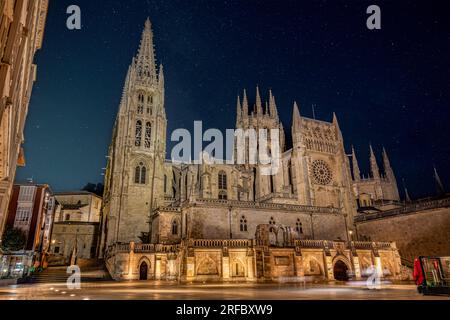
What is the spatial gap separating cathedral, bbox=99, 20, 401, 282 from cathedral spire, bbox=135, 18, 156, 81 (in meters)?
0.17

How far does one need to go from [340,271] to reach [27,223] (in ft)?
102

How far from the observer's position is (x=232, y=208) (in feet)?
103

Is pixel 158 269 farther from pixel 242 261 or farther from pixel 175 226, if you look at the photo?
pixel 242 261

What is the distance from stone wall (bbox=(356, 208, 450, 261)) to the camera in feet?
98.2

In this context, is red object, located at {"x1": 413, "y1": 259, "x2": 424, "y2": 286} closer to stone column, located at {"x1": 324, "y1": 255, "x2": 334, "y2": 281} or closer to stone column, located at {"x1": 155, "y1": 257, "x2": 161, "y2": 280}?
stone column, located at {"x1": 324, "y1": 255, "x2": 334, "y2": 281}

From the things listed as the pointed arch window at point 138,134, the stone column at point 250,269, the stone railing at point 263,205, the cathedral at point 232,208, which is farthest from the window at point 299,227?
the pointed arch window at point 138,134

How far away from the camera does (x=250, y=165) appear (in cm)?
5231

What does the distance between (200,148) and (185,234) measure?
2065cm

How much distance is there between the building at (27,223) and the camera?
99.3ft

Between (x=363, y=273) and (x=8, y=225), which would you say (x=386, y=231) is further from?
(x=8, y=225)

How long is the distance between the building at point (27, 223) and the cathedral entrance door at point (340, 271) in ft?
92.3

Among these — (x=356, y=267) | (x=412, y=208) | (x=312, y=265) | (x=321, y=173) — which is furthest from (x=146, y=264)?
(x=321, y=173)

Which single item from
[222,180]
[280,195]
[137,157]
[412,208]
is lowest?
[412,208]

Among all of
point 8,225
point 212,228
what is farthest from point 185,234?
point 8,225
